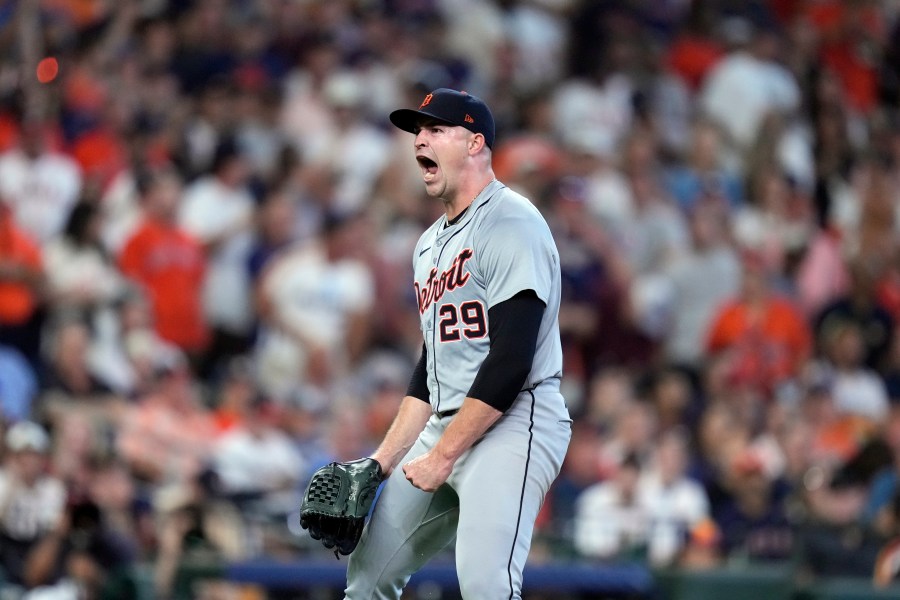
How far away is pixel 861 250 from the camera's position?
12.9 m

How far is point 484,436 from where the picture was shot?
16.0 ft

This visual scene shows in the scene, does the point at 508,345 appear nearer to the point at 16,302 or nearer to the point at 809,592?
the point at 809,592

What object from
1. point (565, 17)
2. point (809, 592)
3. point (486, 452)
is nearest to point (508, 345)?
point (486, 452)

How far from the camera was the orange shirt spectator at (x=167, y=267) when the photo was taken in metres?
10.6

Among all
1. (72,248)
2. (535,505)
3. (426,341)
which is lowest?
(72,248)

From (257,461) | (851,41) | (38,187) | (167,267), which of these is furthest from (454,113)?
(851,41)

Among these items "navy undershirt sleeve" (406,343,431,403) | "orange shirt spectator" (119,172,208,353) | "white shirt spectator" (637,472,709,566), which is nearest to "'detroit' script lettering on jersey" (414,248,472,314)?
"navy undershirt sleeve" (406,343,431,403)

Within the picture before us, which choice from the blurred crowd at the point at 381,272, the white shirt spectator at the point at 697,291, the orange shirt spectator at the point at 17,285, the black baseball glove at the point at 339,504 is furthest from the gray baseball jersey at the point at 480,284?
the white shirt spectator at the point at 697,291

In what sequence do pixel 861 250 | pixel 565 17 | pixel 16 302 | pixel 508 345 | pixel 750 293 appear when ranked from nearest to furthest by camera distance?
pixel 508 345 < pixel 16 302 < pixel 750 293 < pixel 861 250 < pixel 565 17

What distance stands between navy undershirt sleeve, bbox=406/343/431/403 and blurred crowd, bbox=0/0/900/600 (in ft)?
12.2

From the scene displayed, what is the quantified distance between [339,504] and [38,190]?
6.40 metres

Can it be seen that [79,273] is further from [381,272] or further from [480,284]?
[480,284]

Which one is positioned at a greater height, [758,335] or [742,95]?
[742,95]

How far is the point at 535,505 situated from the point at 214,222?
266 inches
